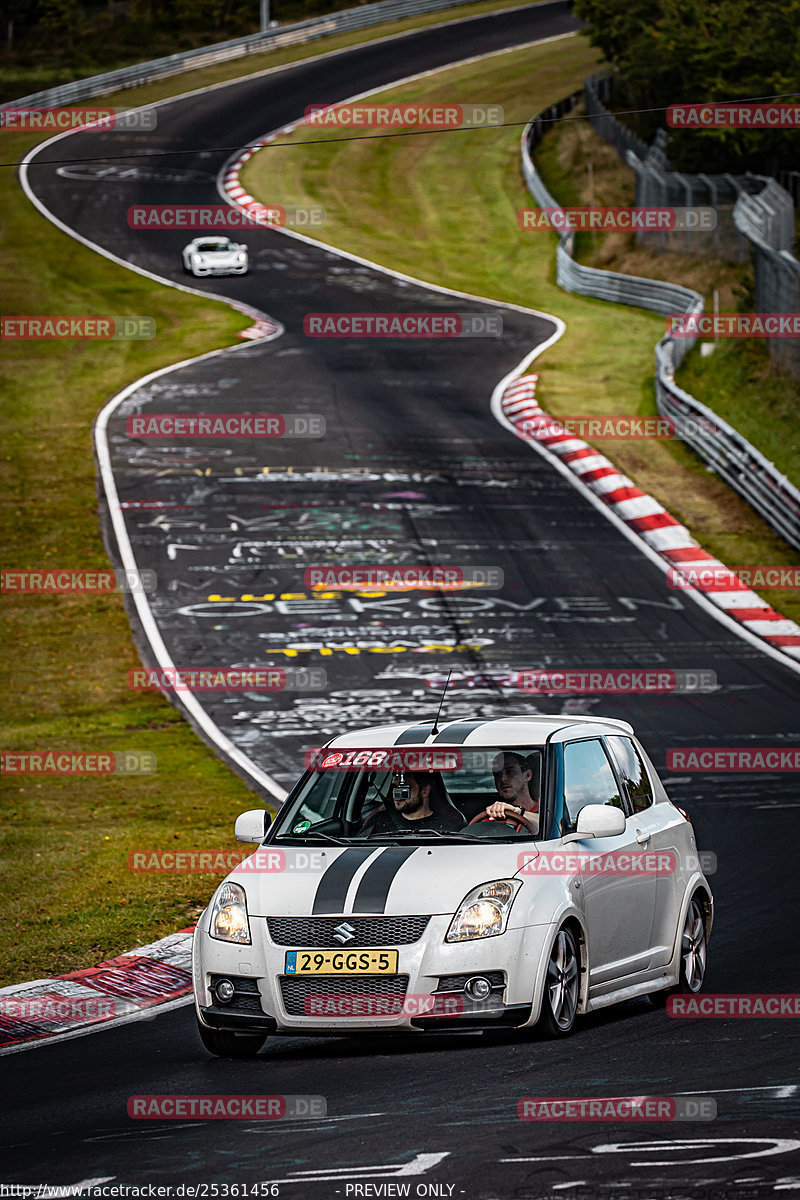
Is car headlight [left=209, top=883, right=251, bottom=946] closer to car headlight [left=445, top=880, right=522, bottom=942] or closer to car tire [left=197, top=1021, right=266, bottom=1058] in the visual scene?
car tire [left=197, top=1021, right=266, bottom=1058]

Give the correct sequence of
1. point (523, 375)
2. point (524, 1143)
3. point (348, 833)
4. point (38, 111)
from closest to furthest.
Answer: point (524, 1143) → point (348, 833) → point (523, 375) → point (38, 111)

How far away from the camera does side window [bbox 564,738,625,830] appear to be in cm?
926

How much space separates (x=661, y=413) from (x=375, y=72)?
4355cm

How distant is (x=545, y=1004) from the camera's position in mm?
8242

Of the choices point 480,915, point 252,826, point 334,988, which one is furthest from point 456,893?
point 252,826

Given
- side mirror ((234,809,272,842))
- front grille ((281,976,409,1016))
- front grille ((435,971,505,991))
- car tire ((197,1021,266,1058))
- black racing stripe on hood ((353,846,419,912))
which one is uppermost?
black racing stripe on hood ((353,846,419,912))

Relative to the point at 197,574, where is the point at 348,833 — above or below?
above

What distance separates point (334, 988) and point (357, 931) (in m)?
0.28

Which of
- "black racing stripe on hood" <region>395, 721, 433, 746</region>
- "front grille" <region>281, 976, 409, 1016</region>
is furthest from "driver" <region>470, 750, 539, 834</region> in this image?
"front grille" <region>281, 976, 409, 1016</region>

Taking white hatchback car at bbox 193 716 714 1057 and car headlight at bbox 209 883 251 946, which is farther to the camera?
car headlight at bbox 209 883 251 946

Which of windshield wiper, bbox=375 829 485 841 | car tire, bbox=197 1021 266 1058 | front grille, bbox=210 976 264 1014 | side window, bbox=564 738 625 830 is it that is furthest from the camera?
side window, bbox=564 738 625 830

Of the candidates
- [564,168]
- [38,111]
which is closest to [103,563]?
[564,168]

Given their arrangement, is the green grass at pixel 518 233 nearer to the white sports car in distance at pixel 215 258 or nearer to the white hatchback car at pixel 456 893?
the white sports car in distance at pixel 215 258

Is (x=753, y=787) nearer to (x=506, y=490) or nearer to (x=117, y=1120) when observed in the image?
(x=117, y=1120)
